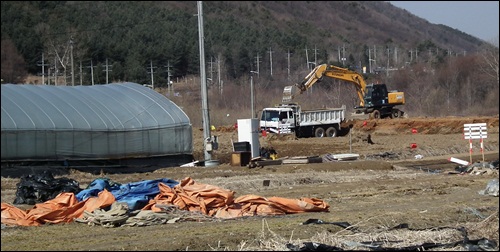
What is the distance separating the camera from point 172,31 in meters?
21.2

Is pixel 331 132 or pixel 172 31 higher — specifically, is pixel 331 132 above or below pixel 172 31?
below

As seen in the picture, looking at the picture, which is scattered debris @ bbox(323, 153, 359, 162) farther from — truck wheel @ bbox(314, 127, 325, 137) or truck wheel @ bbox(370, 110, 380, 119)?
truck wheel @ bbox(370, 110, 380, 119)

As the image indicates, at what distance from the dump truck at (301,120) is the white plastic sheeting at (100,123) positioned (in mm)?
16585

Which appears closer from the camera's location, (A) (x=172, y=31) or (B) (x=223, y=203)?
(B) (x=223, y=203)

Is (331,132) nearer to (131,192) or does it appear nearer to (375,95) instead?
(375,95)

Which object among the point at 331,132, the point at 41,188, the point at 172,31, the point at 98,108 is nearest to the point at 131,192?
the point at 41,188

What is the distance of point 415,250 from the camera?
1248 centimetres

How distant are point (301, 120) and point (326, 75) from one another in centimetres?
558

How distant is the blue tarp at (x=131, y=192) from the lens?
18.7 m

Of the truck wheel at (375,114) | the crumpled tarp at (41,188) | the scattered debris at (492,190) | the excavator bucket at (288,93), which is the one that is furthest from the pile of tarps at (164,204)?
the truck wheel at (375,114)

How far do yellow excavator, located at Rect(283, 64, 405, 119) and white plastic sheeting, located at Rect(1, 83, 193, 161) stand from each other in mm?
11234

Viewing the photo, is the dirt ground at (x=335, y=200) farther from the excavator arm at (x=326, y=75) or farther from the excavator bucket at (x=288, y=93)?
the excavator arm at (x=326, y=75)

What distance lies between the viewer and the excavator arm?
45822 mm

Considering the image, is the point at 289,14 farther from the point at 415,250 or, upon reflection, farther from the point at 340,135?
the point at 340,135
